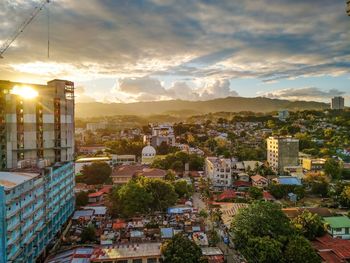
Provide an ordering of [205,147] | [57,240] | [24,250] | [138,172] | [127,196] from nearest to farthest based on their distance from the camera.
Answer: [24,250] → [57,240] → [127,196] → [138,172] → [205,147]

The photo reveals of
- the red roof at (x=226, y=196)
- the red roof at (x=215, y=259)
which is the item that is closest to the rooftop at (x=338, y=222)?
the red roof at (x=215, y=259)

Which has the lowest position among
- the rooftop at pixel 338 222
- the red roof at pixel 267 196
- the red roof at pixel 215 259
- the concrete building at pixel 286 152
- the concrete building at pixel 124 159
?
the red roof at pixel 215 259

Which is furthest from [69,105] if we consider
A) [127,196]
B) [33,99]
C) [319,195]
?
[319,195]

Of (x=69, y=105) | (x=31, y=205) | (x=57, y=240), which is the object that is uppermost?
(x=69, y=105)

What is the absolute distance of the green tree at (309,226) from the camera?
1942 centimetres

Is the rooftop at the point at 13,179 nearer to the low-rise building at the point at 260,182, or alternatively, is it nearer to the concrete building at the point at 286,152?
the low-rise building at the point at 260,182

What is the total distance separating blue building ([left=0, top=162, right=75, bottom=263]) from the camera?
12961 mm

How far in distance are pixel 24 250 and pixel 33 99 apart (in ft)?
35.8

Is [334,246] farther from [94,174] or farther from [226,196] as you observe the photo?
[94,174]

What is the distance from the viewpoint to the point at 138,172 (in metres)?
37.0

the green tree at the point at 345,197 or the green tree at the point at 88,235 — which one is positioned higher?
the green tree at the point at 345,197

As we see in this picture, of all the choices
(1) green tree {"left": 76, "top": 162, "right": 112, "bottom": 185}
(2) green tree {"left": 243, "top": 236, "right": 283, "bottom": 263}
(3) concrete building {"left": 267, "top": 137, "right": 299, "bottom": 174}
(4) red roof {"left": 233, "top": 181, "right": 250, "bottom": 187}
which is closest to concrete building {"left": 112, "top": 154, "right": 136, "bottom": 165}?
(1) green tree {"left": 76, "top": 162, "right": 112, "bottom": 185}

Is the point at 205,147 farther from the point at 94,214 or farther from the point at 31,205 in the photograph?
the point at 31,205

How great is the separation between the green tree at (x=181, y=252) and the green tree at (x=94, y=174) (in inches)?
861
